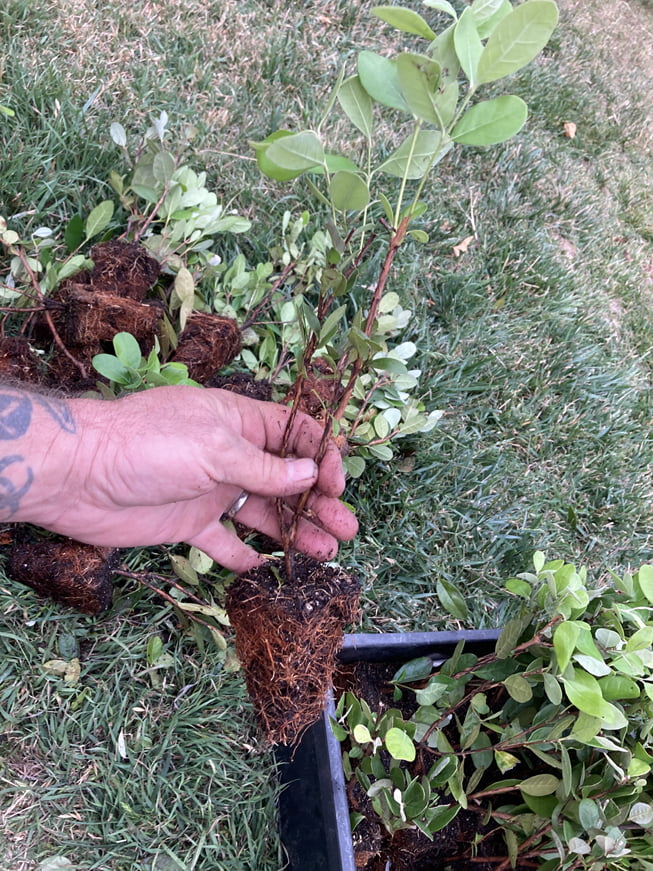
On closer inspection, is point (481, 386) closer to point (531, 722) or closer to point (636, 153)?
point (531, 722)

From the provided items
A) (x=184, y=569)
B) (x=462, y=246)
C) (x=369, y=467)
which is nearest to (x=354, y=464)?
(x=369, y=467)

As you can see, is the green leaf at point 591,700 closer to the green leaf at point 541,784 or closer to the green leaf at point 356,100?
the green leaf at point 541,784

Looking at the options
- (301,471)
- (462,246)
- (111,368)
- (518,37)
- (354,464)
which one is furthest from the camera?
(462,246)

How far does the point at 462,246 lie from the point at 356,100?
1708 mm

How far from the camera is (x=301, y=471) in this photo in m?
1.38

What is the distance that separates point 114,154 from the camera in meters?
2.11

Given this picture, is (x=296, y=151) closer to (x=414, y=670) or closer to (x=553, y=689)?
(x=553, y=689)

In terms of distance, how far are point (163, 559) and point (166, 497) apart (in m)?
0.38

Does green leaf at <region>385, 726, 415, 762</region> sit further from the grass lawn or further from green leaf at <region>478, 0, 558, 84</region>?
green leaf at <region>478, 0, 558, 84</region>

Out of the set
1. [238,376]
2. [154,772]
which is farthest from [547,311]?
[154,772]

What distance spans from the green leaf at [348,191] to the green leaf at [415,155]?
6cm

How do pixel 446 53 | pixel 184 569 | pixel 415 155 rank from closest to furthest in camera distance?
pixel 446 53
pixel 415 155
pixel 184 569

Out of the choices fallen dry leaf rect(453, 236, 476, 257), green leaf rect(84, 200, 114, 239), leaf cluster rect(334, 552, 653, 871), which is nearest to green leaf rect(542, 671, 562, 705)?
leaf cluster rect(334, 552, 653, 871)

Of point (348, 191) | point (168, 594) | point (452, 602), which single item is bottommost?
point (168, 594)
